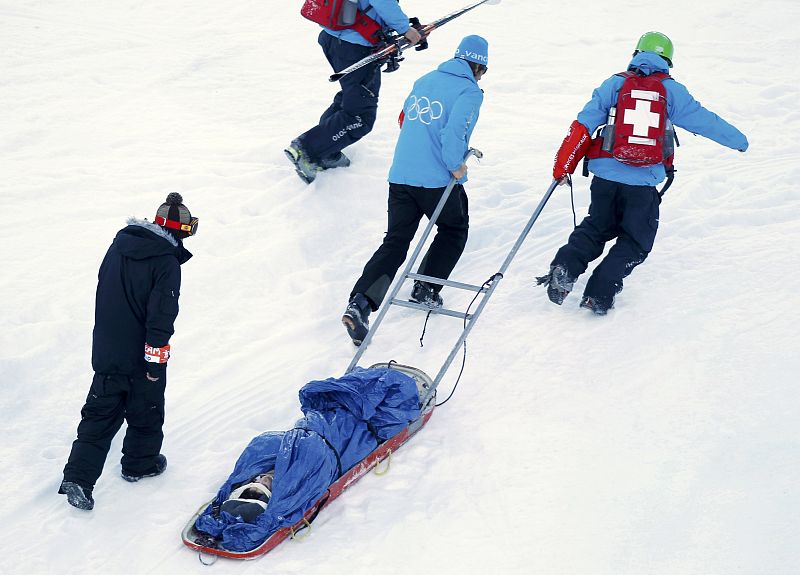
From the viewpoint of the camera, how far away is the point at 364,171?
26.9 ft

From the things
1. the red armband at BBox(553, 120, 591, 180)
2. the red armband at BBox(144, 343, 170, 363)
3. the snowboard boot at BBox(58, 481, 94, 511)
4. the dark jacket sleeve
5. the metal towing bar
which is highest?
the red armband at BBox(553, 120, 591, 180)

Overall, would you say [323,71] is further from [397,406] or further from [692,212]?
[397,406]

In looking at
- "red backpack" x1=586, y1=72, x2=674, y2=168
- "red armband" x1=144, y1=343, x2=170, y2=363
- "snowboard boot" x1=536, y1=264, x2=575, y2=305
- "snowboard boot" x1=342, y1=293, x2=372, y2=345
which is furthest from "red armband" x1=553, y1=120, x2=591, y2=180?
"red armband" x1=144, y1=343, x2=170, y2=363

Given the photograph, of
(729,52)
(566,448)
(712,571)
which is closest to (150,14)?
(729,52)

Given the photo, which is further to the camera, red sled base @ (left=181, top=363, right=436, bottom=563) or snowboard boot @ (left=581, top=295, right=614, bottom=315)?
snowboard boot @ (left=581, top=295, right=614, bottom=315)

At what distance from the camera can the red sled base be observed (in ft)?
14.0

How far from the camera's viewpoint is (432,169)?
6152 millimetres

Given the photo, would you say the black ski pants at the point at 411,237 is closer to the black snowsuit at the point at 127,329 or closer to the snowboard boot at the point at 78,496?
the black snowsuit at the point at 127,329

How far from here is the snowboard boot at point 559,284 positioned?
6.33 metres

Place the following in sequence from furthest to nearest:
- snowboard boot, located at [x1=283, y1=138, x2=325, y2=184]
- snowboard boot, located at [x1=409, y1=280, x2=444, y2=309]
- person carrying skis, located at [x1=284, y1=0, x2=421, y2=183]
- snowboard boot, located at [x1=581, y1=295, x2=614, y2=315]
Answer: snowboard boot, located at [x1=283, y1=138, x2=325, y2=184]
person carrying skis, located at [x1=284, y1=0, x2=421, y2=183]
snowboard boot, located at [x1=409, y1=280, x2=444, y2=309]
snowboard boot, located at [x1=581, y1=295, x2=614, y2=315]

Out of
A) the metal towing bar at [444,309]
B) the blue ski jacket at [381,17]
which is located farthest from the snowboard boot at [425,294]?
the blue ski jacket at [381,17]

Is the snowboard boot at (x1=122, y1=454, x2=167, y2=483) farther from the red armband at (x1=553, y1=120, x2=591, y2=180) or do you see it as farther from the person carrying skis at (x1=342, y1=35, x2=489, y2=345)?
the red armband at (x1=553, y1=120, x2=591, y2=180)

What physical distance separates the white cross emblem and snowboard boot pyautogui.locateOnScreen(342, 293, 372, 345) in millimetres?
2087

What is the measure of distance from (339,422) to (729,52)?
8594mm
